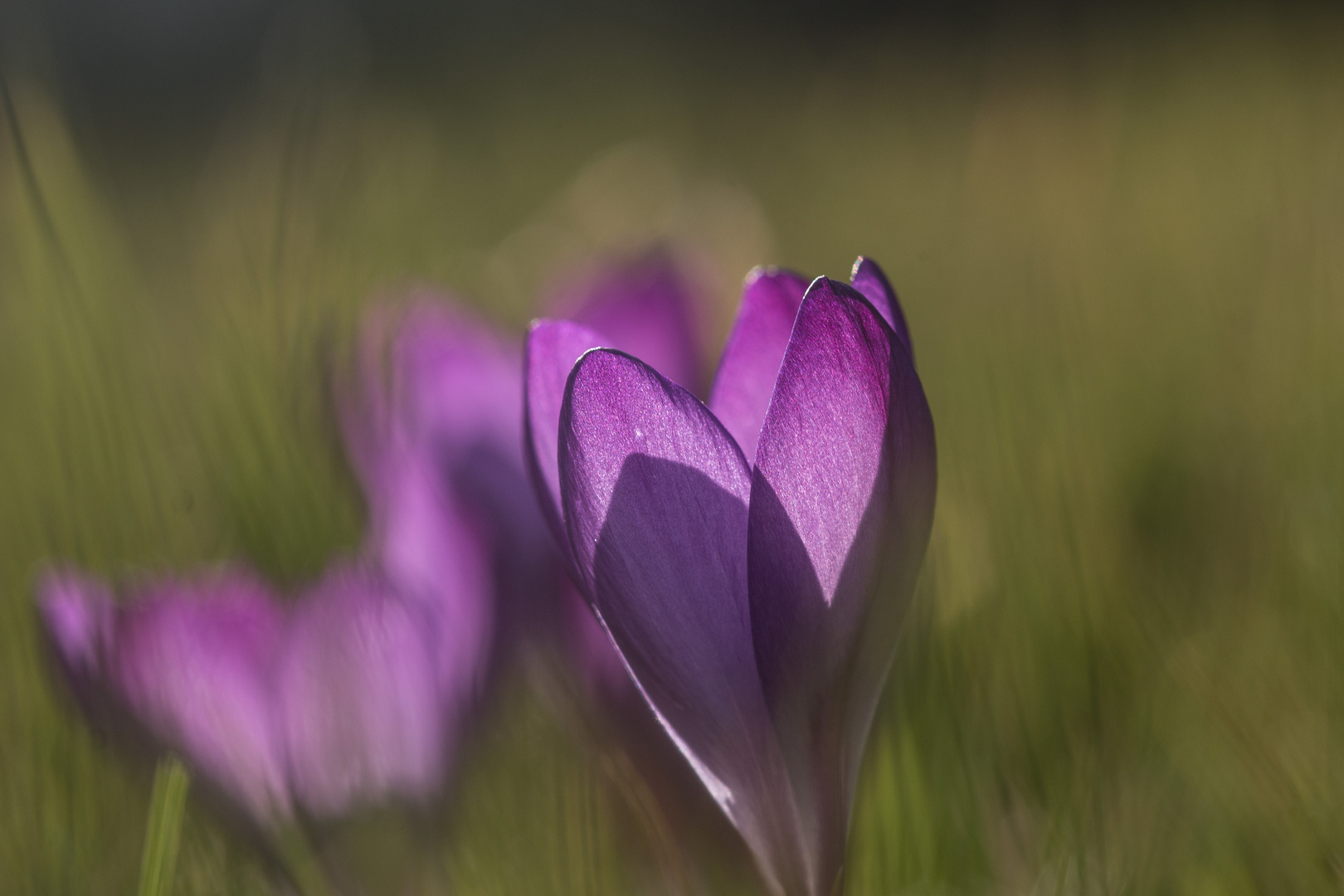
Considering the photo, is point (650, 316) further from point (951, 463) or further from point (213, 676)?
point (951, 463)

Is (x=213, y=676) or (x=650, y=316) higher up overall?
(x=650, y=316)

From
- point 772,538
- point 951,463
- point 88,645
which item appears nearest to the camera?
point 772,538

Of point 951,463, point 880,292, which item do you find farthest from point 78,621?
point 951,463

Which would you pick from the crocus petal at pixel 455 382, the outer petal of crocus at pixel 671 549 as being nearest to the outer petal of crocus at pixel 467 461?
the crocus petal at pixel 455 382

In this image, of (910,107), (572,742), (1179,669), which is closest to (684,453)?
(572,742)

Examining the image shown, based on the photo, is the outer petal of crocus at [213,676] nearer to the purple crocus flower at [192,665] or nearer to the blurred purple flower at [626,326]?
the purple crocus flower at [192,665]

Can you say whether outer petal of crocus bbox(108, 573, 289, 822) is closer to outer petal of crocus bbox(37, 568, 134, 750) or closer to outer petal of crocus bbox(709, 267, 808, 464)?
outer petal of crocus bbox(37, 568, 134, 750)

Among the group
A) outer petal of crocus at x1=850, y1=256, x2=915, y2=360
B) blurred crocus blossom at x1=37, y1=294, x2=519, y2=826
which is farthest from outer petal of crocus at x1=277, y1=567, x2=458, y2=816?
outer petal of crocus at x1=850, y1=256, x2=915, y2=360
